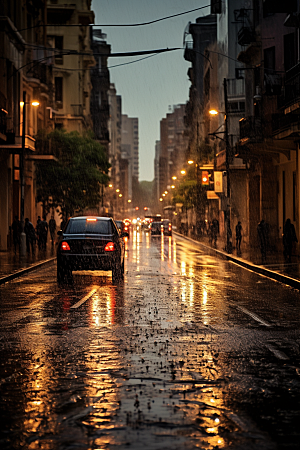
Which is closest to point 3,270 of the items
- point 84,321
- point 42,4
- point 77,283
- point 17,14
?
point 77,283

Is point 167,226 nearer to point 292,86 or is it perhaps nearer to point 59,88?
point 59,88

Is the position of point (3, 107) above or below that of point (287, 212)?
above

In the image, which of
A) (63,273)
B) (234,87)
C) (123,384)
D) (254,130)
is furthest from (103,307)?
(234,87)

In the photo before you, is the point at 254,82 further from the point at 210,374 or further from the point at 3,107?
the point at 210,374

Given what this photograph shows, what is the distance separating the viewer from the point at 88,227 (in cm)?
1886

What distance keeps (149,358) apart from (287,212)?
31605mm

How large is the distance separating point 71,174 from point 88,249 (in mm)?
35428

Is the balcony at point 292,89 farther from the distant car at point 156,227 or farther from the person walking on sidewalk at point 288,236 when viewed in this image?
the distant car at point 156,227

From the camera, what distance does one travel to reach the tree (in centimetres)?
5128

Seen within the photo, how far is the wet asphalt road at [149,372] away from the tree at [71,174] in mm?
36592

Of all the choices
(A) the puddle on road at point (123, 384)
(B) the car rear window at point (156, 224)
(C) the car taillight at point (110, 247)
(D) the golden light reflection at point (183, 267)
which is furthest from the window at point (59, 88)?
(A) the puddle on road at point (123, 384)

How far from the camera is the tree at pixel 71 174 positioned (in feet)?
168

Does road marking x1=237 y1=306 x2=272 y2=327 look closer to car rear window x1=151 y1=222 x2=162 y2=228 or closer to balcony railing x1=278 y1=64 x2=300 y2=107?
balcony railing x1=278 y1=64 x2=300 y2=107

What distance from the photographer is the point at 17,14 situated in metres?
40.8
